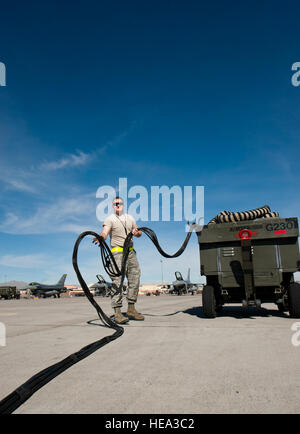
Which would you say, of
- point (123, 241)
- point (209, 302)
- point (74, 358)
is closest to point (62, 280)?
point (123, 241)

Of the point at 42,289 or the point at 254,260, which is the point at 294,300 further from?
the point at 42,289

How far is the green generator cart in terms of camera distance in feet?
18.2

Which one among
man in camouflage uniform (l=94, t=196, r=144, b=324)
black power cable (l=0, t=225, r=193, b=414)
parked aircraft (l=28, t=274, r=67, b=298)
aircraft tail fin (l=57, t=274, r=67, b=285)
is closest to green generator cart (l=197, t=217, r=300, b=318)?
black power cable (l=0, t=225, r=193, b=414)

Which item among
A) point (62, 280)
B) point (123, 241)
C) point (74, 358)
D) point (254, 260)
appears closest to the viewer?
point (74, 358)

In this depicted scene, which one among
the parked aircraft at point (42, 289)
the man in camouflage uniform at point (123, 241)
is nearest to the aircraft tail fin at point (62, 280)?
the parked aircraft at point (42, 289)

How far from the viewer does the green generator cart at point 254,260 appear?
18.2ft

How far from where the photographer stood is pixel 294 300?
5.41 meters

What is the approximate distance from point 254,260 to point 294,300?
98cm

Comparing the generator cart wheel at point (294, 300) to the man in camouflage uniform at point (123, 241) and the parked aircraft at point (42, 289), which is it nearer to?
the man in camouflage uniform at point (123, 241)

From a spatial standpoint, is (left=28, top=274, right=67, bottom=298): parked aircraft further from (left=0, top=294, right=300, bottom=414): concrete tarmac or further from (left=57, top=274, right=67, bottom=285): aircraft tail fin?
(left=0, top=294, right=300, bottom=414): concrete tarmac

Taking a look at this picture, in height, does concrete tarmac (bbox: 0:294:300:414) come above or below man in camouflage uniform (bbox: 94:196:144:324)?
below

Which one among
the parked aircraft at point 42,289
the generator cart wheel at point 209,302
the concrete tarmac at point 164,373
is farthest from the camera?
the parked aircraft at point 42,289

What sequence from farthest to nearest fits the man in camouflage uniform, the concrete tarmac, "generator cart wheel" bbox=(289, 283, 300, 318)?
the man in camouflage uniform
"generator cart wheel" bbox=(289, 283, 300, 318)
the concrete tarmac
